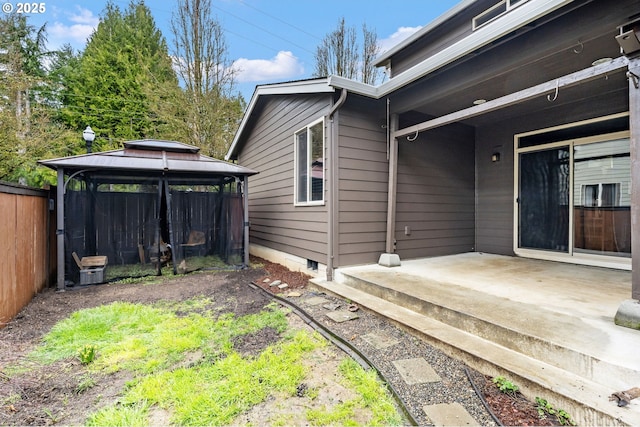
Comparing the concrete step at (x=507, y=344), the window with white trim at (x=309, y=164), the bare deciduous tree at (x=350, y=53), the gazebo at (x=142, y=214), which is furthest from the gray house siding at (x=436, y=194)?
the bare deciduous tree at (x=350, y=53)

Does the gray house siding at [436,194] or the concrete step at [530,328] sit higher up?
the gray house siding at [436,194]

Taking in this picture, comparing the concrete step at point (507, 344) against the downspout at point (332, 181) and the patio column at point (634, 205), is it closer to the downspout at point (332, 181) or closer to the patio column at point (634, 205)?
the patio column at point (634, 205)

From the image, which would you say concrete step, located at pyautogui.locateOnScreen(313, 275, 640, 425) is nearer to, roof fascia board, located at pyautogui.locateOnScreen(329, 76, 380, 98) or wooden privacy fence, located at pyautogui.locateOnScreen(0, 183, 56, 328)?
roof fascia board, located at pyautogui.locateOnScreen(329, 76, 380, 98)

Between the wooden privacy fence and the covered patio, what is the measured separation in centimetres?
345

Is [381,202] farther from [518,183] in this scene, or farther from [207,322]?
[207,322]

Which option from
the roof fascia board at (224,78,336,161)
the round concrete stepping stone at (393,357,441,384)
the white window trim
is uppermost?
the roof fascia board at (224,78,336,161)

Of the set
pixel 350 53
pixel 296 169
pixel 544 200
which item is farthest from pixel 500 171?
pixel 350 53

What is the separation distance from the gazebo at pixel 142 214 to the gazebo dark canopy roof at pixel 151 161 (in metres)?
0.01

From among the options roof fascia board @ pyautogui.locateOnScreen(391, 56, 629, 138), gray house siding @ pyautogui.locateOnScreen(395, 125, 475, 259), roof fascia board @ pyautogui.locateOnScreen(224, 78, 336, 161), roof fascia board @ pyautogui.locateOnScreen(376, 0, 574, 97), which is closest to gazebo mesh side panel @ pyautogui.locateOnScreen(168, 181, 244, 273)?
roof fascia board @ pyautogui.locateOnScreen(224, 78, 336, 161)

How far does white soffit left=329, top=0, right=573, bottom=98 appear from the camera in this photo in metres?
2.38

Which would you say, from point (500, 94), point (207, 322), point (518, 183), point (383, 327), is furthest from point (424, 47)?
point (207, 322)

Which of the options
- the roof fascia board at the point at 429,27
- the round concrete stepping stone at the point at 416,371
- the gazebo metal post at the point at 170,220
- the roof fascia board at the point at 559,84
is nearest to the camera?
the round concrete stepping stone at the point at 416,371

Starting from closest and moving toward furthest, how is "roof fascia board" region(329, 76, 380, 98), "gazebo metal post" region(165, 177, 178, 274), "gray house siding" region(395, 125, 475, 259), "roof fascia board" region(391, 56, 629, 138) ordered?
"roof fascia board" region(391, 56, 629, 138), "roof fascia board" region(329, 76, 380, 98), "gray house siding" region(395, 125, 475, 259), "gazebo metal post" region(165, 177, 178, 274)

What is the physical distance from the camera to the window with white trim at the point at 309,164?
4.56 metres
